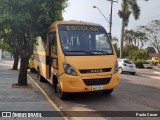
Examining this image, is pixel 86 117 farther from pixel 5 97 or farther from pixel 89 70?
pixel 5 97

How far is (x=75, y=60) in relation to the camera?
11070 millimetres

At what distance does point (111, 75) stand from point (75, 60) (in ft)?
4.65

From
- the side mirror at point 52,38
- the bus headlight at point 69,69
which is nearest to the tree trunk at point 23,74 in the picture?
the side mirror at point 52,38

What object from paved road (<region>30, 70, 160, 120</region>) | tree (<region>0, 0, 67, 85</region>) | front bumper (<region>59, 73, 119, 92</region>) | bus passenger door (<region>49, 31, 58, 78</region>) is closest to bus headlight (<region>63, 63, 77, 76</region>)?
front bumper (<region>59, 73, 119, 92</region>)

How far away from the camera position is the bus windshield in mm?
11695

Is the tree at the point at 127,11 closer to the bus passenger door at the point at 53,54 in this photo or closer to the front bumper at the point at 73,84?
the bus passenger door at the point at 53,54

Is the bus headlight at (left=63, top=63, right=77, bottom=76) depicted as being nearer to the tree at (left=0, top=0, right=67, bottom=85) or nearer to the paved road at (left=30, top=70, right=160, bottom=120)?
the paved road at (left=30, top=70, right=160, bottom=120)

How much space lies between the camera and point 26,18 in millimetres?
14266

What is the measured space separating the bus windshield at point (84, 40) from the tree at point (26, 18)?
2.56m

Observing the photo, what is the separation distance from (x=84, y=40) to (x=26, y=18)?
11.6 ft

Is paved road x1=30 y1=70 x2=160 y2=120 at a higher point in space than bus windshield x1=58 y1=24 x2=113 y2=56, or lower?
lower

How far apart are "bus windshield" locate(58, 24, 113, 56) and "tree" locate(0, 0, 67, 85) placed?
256cm

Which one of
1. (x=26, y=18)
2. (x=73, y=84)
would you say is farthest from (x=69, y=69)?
(x=26, y=18)

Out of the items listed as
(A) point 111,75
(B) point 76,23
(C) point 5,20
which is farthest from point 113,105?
(C) point 5,20
